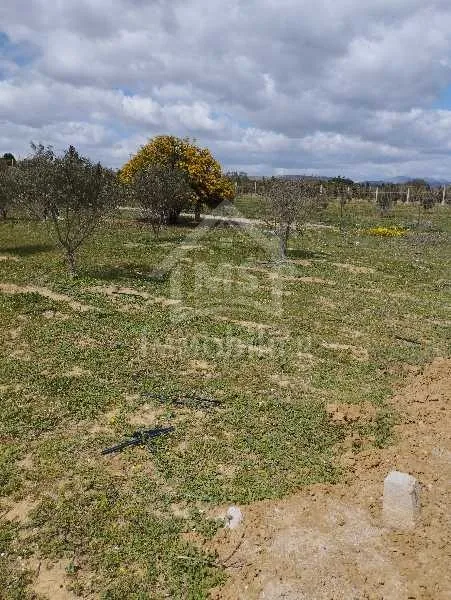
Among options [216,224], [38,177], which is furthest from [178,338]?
[216,224]

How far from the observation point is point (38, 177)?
57.4 feet

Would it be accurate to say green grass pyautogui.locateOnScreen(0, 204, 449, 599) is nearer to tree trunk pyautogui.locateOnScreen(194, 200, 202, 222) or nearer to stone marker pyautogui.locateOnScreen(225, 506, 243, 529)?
stone marker pyautogui.locateOnScreen(225, 506, 243, 529)

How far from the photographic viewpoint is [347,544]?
251 inches

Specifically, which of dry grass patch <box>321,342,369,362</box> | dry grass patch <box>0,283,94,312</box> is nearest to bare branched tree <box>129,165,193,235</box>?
dry grass patch <box>0,283,94,312</box>

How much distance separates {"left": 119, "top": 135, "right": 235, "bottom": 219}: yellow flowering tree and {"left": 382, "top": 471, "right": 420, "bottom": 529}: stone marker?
1220 inches

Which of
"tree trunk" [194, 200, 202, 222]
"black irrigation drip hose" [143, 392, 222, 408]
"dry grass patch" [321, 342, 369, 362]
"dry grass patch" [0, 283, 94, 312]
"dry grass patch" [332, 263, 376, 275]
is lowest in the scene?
"black irrigation drip hose" [143, 392, 222, 408]

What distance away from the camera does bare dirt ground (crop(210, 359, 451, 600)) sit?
5754mm

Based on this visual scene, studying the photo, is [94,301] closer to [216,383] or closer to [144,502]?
[216,383]

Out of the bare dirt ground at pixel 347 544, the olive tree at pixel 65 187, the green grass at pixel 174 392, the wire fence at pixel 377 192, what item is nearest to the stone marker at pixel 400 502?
the bare dirt ground at pixel 347 544

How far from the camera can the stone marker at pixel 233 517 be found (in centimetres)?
670

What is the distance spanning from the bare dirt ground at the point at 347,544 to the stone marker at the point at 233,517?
0.30 feet

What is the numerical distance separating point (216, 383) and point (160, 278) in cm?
995

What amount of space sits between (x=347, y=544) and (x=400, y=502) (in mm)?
953

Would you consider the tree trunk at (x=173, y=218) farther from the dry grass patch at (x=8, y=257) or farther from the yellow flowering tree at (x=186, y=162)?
the dry grass patch at (x=8, y=257)
